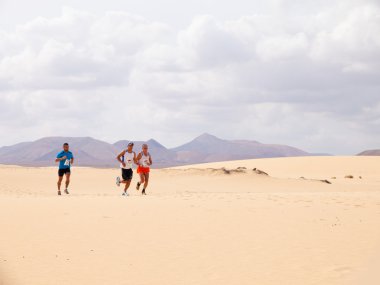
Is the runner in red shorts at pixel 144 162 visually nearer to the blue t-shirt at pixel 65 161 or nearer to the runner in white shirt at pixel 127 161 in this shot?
the runner in white shirt at pixel 127 161

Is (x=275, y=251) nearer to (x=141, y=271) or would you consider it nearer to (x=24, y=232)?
(x=141, y=271)

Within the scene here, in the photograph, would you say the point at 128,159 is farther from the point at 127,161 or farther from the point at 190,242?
the point at 190,242

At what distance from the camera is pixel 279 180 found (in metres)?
28.8

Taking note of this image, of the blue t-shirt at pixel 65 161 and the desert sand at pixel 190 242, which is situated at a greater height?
the blue t-shirt at pixel 65 161

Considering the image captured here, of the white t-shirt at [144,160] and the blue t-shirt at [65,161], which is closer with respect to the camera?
the white t-shirt at [144,160]

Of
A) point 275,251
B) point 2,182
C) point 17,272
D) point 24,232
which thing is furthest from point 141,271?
point 2,182

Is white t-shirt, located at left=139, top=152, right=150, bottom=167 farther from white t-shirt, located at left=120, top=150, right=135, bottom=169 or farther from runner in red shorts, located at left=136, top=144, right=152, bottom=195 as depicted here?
white t-shirt, located at left=120, top=150, right=135, bottom=169

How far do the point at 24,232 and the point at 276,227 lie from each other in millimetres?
4409

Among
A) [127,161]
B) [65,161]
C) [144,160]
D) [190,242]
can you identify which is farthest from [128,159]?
[190,242]

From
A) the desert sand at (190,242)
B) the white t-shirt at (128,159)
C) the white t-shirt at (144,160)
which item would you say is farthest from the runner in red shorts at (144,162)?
the desert sand at (190,242)

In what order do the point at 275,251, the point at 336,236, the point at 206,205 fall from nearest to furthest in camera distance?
the point at 275,251
the point at 336,236
the point at 206,205

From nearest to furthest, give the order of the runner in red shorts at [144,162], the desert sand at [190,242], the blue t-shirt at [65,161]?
the desert sand at [190,242]
the runner in red shorts at [144,162]
the blue t-shirt at [65,161]

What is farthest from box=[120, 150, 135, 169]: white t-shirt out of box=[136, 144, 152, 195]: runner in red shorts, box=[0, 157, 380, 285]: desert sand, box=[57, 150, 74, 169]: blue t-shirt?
box=[0, 157, 380, 285]: desert sand

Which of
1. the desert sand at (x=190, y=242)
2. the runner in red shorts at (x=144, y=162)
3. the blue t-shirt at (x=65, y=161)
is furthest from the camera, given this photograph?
the blue t-shirt at (x=65, y=161)
